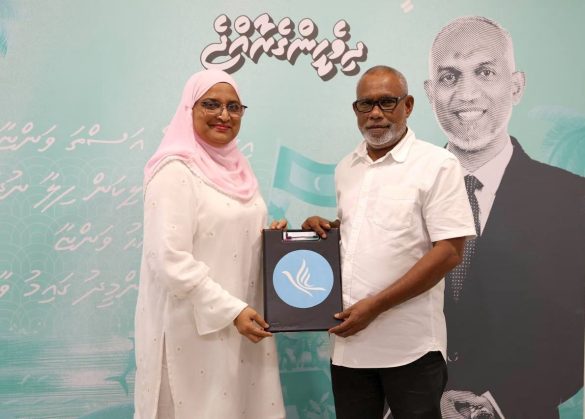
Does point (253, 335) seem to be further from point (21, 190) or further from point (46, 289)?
point (21, 190)

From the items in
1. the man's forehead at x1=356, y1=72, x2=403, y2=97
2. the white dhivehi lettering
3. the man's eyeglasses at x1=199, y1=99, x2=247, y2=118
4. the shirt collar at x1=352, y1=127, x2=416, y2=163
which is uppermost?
the white dhivehi lettering

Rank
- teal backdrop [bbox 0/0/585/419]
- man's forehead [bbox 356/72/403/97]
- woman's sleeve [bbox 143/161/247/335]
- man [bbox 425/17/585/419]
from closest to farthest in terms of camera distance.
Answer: woman's sleeve [bbox 143/161/247/335]
man's forehead [bbox 356/72/403/97]
teal backdrop [bbox 0/0/585/419]
man [bbox 425/17/585/419]

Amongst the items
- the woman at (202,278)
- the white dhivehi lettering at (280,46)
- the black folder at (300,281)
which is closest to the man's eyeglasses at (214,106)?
the woman at (202,278)

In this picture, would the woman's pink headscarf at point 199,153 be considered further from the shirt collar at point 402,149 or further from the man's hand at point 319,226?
the shirt collar at point 402,149

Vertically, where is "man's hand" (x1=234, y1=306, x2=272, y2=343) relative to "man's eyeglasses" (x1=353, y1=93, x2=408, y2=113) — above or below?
below

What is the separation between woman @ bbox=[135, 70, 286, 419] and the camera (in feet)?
5.37

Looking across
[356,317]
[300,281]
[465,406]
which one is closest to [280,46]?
[300,281]

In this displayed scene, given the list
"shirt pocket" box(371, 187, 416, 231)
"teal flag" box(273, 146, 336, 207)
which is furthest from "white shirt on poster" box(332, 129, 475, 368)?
"teal flag" box(273, 146, 336, 207)

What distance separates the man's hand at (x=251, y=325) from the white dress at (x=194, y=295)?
0.07 ft

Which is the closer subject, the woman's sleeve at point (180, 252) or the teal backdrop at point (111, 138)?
the woman's sleeve at point (180, 252)

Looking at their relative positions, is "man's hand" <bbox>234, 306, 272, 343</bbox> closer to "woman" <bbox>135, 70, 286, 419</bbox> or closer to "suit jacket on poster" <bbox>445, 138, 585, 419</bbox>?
"woman" <bbox>135, 70, 286, 419</bbox>

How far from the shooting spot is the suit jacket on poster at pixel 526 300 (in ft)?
A: 7.58

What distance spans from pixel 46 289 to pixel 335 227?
3.75ft

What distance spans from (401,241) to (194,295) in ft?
2.08
